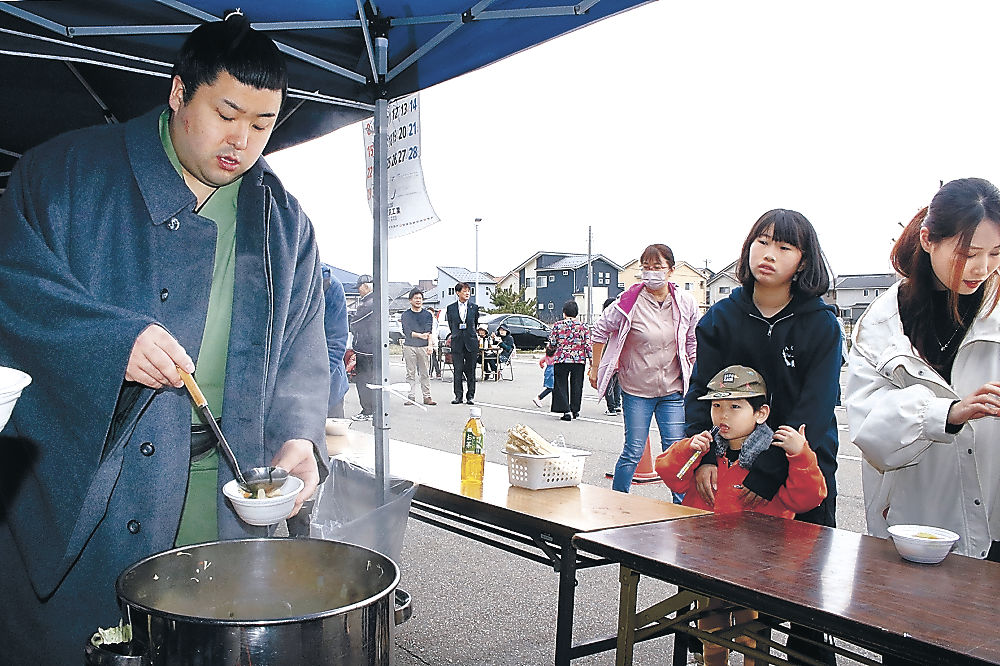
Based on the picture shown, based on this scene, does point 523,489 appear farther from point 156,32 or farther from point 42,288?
point 156,32

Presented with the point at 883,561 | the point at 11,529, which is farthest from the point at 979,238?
the point at 11,529

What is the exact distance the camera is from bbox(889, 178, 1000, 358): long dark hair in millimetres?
2205

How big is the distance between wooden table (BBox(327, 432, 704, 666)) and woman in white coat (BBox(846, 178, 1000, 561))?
0.66m

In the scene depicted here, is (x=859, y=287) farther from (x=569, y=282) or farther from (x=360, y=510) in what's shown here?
(x=360, y=510)

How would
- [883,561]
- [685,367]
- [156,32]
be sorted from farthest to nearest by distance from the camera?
[685,367], [156,32], [883,561]

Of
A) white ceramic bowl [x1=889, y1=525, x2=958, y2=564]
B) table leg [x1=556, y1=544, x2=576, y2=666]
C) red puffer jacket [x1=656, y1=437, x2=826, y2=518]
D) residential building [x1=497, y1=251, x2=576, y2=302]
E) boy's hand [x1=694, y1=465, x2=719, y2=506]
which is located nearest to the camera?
white ceramic bowl [x1=889, y1=525, x2=958, y2=564]

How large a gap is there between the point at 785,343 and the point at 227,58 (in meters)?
2.08

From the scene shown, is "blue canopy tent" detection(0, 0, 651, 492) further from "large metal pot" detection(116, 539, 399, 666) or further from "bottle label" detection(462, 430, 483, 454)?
"large metal pot" detection(116, 539, 399, 666)

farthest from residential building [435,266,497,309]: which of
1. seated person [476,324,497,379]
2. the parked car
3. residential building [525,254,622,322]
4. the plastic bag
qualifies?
the plastic bag

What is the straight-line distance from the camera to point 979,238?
2.19 metres

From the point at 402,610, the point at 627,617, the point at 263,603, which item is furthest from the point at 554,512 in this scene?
the point at 263,603

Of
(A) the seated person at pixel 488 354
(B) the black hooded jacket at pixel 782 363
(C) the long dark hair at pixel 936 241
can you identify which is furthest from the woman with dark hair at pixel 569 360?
(C) the long dark hair at pixel 936 241

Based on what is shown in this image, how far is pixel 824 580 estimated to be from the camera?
5.87 feet

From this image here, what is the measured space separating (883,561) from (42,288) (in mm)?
2032
